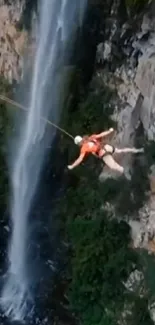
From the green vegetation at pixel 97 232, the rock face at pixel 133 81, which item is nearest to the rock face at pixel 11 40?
the green vegetation at pixel 97 232

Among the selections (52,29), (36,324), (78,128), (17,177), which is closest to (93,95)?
(78,128)

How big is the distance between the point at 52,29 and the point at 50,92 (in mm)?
997

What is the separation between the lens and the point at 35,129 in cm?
1239

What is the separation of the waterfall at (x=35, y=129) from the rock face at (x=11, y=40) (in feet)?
1.29

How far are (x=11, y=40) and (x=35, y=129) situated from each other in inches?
61.8

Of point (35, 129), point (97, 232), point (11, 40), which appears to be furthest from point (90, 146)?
point (11, 40)

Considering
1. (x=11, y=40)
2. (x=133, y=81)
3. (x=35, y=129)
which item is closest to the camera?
(x=133, y=81)

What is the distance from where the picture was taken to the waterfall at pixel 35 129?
1140cm

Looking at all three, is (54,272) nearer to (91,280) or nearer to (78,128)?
(91,280)

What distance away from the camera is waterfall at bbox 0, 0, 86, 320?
37.4 feet

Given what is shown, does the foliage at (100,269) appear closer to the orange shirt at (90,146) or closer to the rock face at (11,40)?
the orange shirt at (90,146)

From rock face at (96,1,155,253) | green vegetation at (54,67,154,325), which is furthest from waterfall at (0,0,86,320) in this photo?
rock face at (96,1,155,253)

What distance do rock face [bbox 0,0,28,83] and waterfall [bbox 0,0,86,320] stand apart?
393 millimetres

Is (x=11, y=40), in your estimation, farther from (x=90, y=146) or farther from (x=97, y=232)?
(x=90, y=146)
